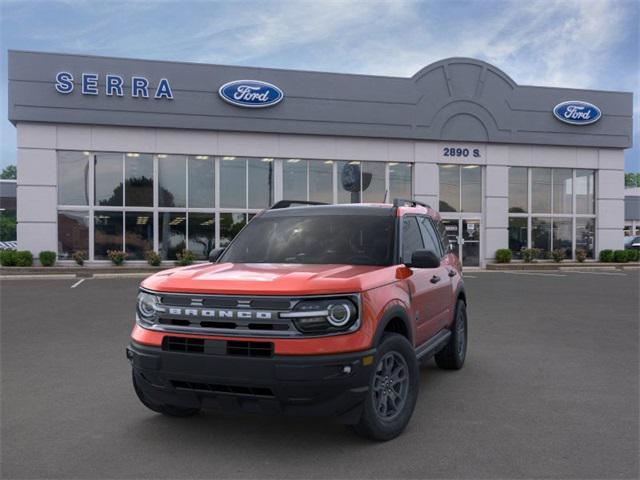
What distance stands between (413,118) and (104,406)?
74.7ft

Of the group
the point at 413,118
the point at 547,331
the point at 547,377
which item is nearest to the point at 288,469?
the point at 547,377

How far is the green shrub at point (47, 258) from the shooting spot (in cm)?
2198

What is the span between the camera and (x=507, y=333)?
9180mm

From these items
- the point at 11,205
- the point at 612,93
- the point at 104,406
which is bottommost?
the point at 104,406

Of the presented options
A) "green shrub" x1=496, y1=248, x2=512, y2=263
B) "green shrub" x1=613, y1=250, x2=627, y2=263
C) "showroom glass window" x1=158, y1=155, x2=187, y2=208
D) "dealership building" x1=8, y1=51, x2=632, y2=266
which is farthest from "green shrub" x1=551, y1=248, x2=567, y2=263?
"showroom glass window" x1=158, y1=155, x2=187, y2=208

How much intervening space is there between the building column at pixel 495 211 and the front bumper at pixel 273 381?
24.1 meters

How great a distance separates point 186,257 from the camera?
23.0m

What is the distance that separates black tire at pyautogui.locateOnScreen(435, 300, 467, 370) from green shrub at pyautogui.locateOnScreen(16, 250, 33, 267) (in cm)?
1967

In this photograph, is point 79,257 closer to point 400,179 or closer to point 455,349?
point 400,179

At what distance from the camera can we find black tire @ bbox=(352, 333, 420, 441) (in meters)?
4.14

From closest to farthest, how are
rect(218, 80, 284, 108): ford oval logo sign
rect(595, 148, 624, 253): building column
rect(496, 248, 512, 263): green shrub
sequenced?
rect(218, 80, 284, 108): ford oval logo sign < rect(496, 248, 512, 263): green shrub < rect(595, 148, 624, 253): building column

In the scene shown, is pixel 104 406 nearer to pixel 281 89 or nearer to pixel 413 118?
pixel 281 89

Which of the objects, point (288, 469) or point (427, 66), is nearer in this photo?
point (288, 469)

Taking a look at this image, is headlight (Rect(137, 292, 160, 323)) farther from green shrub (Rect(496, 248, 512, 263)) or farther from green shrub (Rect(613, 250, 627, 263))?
green shrub (Rect(613, 250, 627, 263))
